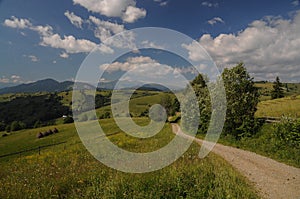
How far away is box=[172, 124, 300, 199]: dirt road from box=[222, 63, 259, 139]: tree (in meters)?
8.22

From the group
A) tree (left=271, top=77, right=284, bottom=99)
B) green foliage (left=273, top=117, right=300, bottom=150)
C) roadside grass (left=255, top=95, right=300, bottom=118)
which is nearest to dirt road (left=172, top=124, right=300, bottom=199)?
green foliage (left=273, top=117, right=300, bottom=150)

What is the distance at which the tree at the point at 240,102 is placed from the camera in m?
23.4

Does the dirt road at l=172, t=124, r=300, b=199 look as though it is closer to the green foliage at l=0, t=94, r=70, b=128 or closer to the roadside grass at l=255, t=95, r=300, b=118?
the roadside grass at l=255, t=95, r=300, b=118

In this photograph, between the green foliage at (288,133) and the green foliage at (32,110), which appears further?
the green foliage at (32,110)

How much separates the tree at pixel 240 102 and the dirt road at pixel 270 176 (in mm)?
8217

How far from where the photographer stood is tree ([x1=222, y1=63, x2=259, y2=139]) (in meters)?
23.4

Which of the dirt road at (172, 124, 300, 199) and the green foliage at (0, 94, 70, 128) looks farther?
the green foliage at (0, 94, 70, 128)

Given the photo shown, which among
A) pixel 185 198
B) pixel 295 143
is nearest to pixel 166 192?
pixel 185 198

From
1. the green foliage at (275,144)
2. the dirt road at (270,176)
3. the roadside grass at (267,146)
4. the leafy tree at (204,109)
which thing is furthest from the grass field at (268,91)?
the dirt road at (270,176)

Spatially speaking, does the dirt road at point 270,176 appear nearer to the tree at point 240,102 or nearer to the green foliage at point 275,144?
the green foliage at point 275,144

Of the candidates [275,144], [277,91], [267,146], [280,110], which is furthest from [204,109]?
[277,91]

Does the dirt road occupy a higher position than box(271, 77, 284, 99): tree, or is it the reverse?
box(271, 77, 284, 99): tree

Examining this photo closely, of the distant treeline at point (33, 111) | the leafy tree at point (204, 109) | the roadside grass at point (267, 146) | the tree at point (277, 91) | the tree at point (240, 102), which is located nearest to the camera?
the roadside grass at point (267, 146)

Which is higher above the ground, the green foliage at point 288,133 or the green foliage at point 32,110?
the green foliage at point 288,133
